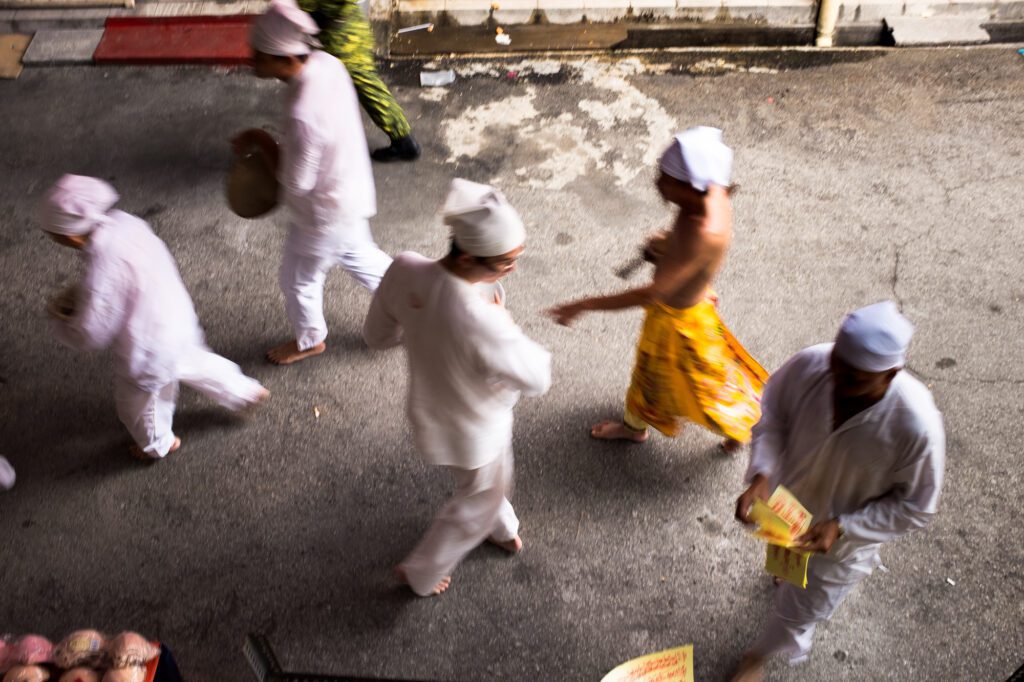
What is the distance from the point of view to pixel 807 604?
298 cm

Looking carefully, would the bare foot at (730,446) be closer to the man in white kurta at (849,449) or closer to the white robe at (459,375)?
the man in white kurta at (849,449)

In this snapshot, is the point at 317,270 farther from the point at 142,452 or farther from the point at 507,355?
the point at 507,355

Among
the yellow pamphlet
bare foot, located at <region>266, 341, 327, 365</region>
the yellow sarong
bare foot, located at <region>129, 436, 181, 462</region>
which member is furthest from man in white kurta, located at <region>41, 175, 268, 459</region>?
the yellow pamphlet

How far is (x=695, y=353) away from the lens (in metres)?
3.56

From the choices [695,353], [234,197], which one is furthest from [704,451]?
[234,197]

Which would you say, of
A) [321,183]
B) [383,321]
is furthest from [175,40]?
[383,321]

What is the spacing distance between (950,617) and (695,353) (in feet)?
5.35

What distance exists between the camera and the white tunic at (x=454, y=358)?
2.63 metres

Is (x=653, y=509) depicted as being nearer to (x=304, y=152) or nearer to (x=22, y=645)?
(x=304, y=152)

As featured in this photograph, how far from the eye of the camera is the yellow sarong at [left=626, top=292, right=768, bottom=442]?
3.54 m

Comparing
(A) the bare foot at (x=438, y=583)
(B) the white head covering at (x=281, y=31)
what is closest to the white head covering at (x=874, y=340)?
(A) the bare foot at (x=438, y=583)

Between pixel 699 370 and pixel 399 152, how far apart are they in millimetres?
3042

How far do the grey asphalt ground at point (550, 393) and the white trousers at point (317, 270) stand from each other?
287 millimetres

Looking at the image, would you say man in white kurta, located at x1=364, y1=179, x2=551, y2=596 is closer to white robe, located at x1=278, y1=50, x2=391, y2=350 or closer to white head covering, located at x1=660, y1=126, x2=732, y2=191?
white head covering, located at x1=660, y1=126, x2=732, y2=191
